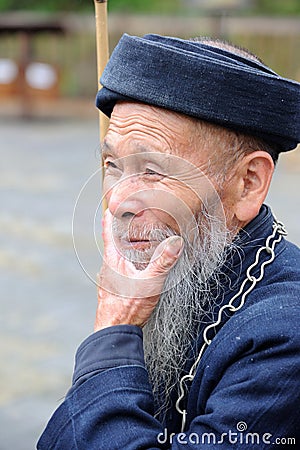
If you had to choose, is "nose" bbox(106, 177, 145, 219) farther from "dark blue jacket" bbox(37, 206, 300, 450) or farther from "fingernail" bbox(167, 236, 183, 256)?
"dark blue jacket" bbox(37, 206, 300, 450)

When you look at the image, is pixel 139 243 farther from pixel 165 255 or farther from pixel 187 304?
pixel 187 304

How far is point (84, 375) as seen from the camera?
1.57m

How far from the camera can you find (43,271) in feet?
20.8

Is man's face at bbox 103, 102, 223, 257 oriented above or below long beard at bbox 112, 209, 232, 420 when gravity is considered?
above

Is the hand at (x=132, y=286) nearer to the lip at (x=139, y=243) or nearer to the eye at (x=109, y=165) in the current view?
the lip at (x=139, y=243)

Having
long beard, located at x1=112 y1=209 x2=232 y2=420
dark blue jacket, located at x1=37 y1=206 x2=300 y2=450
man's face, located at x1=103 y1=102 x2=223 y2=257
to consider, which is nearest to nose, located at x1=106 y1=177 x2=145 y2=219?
man's face, located at x1=103 y1=102 x2=223 y2=257

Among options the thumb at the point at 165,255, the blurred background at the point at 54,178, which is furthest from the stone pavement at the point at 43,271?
the thumb at the point at 165,255

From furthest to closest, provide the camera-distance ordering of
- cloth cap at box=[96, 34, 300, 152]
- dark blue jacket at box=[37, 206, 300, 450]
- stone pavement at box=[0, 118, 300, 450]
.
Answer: stone pavement at box=[0, 118, 300, 450] → cloth cap at box=[96, 34, 300, 152] → dark blue jacket at box=[37, 206, 300, 450]

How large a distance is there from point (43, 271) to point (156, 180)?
4.77m

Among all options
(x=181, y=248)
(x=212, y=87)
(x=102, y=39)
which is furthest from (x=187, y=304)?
(x=102, y=39)

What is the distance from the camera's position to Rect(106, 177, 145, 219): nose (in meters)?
1.63

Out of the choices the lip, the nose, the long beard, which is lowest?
the long beard

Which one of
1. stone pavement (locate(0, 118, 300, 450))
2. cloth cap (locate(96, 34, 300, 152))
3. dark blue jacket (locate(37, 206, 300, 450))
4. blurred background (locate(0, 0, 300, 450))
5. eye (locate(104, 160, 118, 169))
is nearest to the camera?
dark blue jacket (locate(37, 206, 300, 450))

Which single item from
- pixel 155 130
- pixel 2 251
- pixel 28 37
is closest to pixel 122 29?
pixel 28 37
